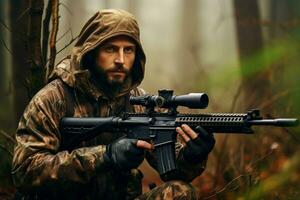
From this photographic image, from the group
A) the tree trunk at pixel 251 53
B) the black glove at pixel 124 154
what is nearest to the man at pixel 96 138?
the black glove at pixel 124 154

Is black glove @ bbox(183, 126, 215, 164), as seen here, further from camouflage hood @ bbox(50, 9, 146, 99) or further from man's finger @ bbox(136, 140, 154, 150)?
camouflage hood @ bbox(50, 9, 146, 99)

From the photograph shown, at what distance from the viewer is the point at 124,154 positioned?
15.2ft

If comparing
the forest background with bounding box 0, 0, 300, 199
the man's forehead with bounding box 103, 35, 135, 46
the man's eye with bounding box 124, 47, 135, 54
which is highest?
the man's forehead with bounding box 103, 35, 135, 46

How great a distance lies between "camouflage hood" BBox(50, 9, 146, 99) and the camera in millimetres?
5180

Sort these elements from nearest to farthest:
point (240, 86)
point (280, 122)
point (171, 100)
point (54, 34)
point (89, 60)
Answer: point (280, 122) < point (171, 100) < point (89, 60) < point (54, 34) < point (240, 86)

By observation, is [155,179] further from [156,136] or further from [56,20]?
[156,136]

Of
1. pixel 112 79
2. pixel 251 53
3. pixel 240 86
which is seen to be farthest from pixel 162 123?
pixel 251 53

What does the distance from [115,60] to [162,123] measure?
0.69 m

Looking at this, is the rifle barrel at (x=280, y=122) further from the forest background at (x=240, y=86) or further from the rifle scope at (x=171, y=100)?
the forest background at (x=240, y=86)

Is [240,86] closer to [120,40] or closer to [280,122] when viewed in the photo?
[120,40]

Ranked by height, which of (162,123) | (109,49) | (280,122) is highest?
(109,49)

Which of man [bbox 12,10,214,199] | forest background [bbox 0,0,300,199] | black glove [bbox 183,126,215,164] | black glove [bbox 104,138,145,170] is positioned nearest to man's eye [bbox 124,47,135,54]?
man [bbox 12,10,214,199]

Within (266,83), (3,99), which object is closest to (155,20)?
(3,99)

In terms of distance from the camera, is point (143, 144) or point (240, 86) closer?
point (143, 144)
